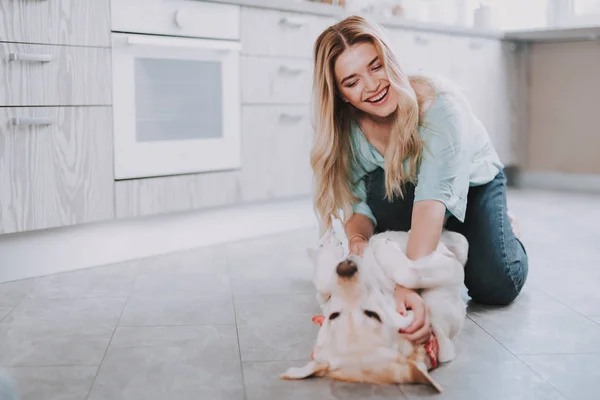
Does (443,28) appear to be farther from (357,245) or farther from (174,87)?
(357,245)

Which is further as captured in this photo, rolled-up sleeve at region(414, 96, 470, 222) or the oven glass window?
the oven glass window

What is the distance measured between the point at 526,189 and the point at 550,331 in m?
2.59

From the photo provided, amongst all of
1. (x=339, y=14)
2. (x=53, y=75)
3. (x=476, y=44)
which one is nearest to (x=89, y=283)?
(x=53, y=75)

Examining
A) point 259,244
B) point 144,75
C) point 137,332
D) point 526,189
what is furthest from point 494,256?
point 526,189

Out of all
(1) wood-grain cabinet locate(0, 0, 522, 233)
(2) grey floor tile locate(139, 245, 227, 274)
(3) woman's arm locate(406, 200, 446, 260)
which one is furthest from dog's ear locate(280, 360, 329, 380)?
(1) wood-grain cabinet locate(0, 0, 522, 233)

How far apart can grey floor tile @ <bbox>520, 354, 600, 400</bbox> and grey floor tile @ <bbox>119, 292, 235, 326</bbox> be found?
0.72 meters

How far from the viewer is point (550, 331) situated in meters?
1.69

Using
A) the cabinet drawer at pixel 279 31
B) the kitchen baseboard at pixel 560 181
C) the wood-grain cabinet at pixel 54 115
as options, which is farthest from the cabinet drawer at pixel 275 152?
the kitchen baseboard at pixel 560 181

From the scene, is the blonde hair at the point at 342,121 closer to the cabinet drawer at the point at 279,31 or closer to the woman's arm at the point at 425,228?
the woman's arm at the point at 425,228

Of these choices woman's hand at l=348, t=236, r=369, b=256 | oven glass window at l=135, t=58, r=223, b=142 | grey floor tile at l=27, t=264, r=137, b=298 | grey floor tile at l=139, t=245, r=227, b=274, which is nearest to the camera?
woman's hand at l=348, t=236, r=369, b=256

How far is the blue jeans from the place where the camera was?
1.86m

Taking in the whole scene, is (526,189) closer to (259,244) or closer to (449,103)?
(259,244)

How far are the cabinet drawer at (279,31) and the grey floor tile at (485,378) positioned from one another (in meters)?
1.54

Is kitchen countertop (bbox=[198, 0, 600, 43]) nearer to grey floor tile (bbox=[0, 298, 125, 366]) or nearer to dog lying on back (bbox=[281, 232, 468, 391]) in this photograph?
grey floor tile (bbox=[0, 298, 125, 366])
